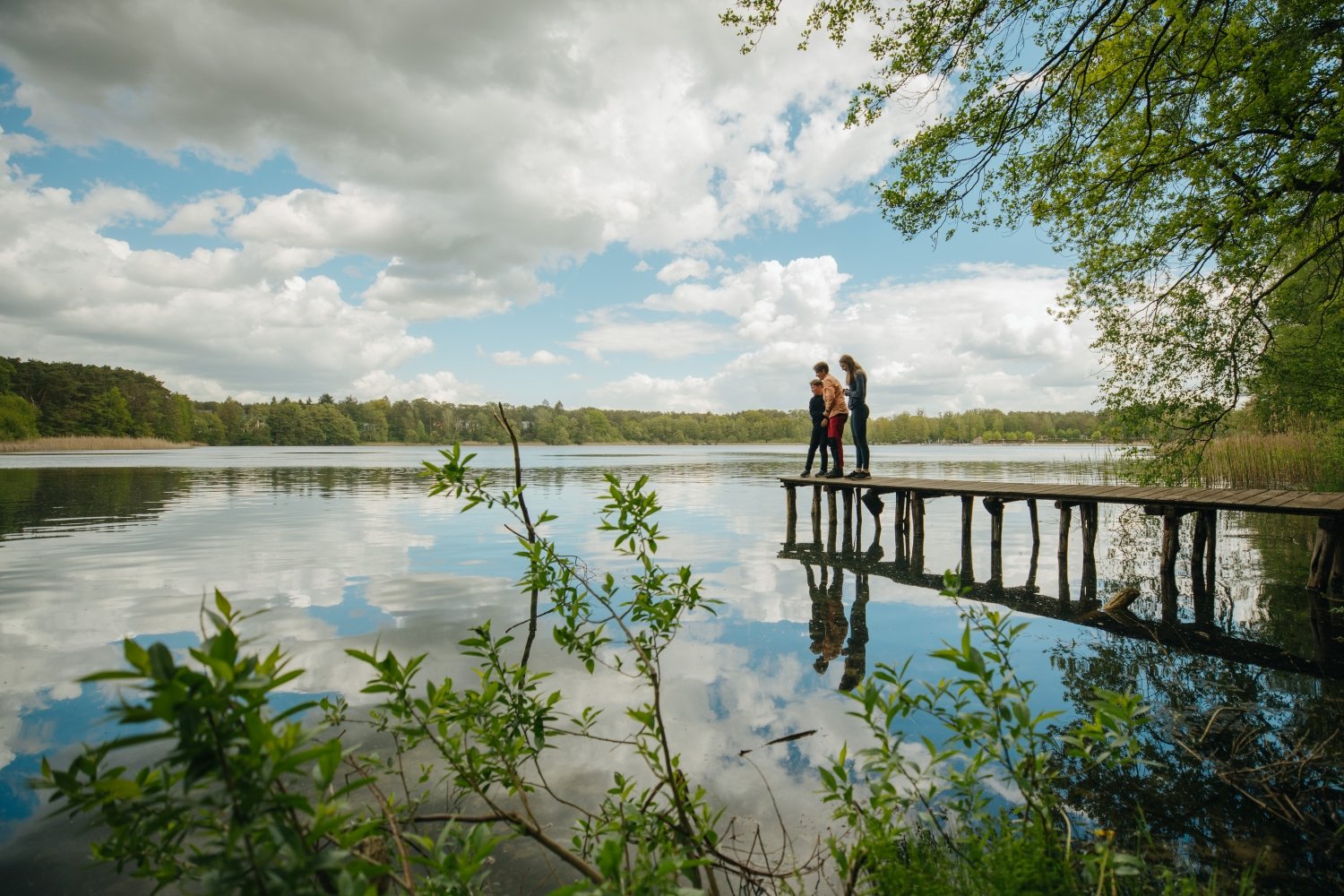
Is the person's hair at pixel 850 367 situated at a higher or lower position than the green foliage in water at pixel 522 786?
higher

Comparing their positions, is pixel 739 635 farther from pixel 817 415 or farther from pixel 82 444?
pixel 82 444

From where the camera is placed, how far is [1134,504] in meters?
10.8

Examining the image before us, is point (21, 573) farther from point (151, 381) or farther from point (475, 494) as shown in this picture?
point (151, 381)

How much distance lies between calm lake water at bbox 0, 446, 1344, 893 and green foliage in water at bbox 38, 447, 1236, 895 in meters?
0.33

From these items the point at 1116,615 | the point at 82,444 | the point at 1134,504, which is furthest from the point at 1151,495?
the point at 82,444

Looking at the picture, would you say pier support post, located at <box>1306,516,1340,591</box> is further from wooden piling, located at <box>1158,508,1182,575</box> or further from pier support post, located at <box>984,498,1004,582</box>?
pier support post, located at <box>984,498,1004,582</box>

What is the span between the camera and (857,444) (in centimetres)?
1494

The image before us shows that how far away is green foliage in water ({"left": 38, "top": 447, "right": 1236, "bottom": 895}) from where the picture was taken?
1.19m

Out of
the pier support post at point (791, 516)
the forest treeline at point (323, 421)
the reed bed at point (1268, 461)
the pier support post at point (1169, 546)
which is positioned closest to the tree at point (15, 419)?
the forest treeline at point (323, 421)

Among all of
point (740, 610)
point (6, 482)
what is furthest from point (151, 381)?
point (740, 610)

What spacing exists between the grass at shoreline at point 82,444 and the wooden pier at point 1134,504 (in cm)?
6979

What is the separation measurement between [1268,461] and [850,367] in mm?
12927

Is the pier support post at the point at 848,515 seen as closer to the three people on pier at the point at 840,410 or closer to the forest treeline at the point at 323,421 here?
the three people on pier at the point at 840,410

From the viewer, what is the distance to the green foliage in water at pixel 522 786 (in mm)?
1193
